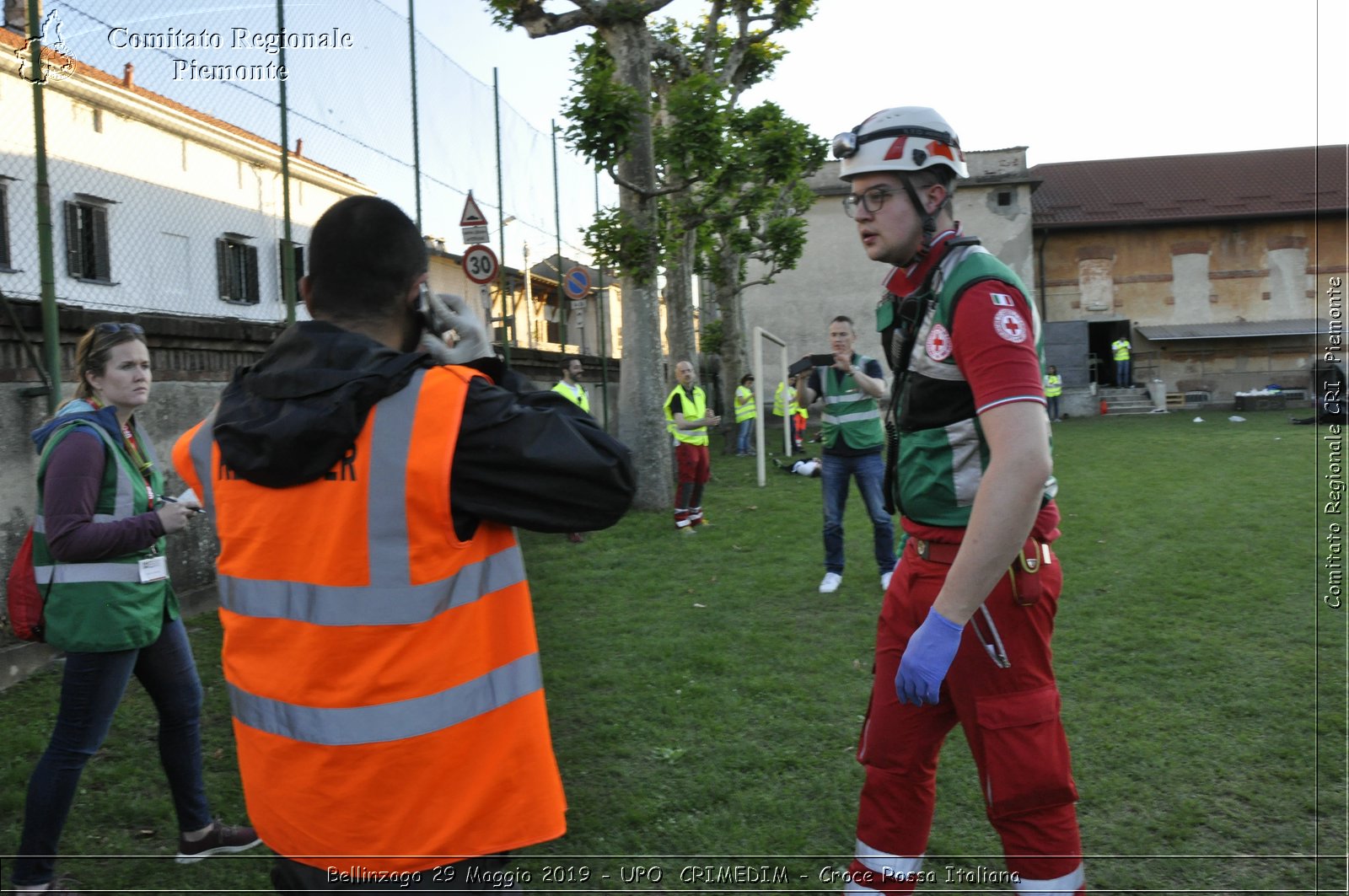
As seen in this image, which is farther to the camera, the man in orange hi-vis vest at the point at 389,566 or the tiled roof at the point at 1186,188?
the tiled roof at the point at 1186,188

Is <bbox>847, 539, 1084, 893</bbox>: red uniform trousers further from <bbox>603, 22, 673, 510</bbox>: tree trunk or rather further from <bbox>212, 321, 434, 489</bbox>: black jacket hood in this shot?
<bbox>603, 22, 673, 510</bbox>: tree trunk

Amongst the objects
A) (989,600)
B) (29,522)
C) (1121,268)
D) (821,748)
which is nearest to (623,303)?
(29,522)

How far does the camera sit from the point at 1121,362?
37000mm

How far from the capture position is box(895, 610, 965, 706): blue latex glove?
2.29 metres

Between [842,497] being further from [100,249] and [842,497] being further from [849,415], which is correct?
[100,249]

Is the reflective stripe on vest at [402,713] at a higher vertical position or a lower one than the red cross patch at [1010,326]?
lower

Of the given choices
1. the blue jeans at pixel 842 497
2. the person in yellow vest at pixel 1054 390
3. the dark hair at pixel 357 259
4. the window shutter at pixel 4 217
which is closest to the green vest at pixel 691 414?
the blue jeans at pixel 842 497

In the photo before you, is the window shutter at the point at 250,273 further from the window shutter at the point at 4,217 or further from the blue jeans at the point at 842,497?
the blue jeans at the point at 842,497

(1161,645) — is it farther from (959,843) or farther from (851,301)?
(851,301)

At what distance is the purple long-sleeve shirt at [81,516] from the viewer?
342cm

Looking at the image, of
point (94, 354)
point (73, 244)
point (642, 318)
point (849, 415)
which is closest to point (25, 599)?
point (94, 354)

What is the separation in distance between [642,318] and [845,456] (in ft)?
19.2

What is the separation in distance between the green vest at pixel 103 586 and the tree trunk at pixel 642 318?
9809mm

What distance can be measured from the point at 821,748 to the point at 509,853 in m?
3.20
